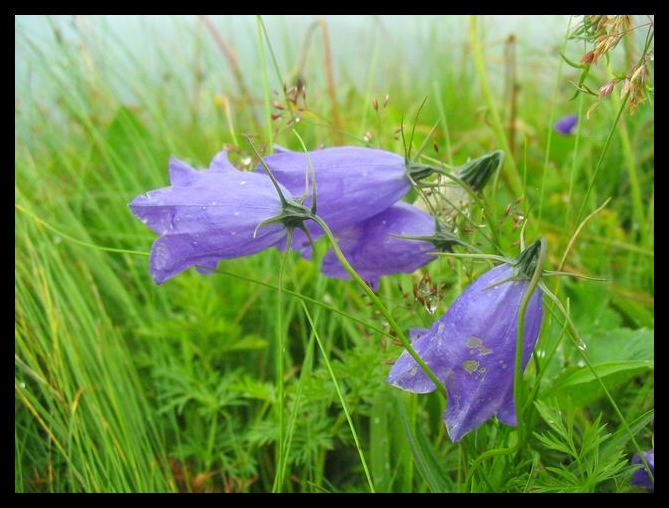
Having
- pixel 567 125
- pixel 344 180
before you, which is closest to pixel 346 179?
pixel 344 180

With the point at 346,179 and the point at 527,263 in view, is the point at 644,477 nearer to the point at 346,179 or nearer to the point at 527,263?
the point at 527,263

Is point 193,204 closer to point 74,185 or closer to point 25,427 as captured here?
point 25,427

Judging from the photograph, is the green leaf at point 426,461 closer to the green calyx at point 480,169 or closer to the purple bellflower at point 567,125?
A: the green calyx at point 480,169

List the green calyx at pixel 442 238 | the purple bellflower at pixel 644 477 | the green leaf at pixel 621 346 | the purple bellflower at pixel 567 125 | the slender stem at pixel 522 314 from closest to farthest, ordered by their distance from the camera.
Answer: the slender stem at pixel 522 314 < the green calyx at pixel 442 238 < the purple bellflower at pixel 644 477 < the green leaf at pixel 621 346 < the purple bellflower at pixel 567 125

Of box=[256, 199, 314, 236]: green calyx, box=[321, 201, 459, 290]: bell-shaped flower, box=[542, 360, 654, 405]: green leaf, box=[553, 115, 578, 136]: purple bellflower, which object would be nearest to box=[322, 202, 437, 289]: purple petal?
box=[321, 201, 459, 290]: bell-shaped flower

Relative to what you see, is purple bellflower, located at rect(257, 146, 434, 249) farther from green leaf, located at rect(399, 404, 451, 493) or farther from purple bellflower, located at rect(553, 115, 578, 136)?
purple bellflower, located at rect(553, 115, 578, 136)

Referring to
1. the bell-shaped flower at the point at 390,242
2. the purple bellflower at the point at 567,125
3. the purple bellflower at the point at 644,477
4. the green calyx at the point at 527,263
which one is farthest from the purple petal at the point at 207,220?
the purple bellflower at the point at 567,125
